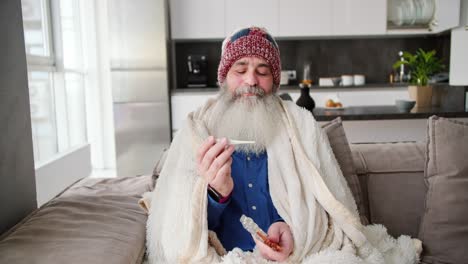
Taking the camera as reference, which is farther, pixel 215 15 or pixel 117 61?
pixel 215 15

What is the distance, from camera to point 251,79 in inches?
55.2

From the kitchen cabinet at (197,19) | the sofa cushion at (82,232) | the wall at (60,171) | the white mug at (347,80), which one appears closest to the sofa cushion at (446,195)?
the sofa cushion at (82,232)

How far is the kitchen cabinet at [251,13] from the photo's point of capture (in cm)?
418

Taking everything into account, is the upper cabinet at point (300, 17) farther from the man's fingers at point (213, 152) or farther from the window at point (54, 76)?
the man's fingers at point (213, 152)

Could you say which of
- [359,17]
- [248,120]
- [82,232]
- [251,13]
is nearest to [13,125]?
[82,232]

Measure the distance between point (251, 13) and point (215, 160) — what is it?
3400mm

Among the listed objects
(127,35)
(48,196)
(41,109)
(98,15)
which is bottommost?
(48,196)

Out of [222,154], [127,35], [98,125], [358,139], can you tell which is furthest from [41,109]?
[222,154]

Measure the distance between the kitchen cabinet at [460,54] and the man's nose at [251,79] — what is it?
2.46 meters

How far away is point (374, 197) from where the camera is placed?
1.55 metres

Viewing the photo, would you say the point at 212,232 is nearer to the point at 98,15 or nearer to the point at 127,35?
the point at 127,35

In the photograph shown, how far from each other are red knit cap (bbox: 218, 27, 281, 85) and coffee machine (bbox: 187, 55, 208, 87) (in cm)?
300

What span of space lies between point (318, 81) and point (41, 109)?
9.50 feet

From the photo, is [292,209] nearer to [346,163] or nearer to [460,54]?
[346,163]
